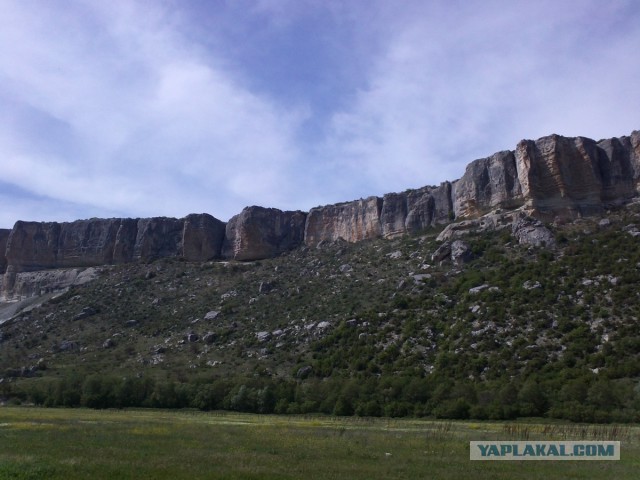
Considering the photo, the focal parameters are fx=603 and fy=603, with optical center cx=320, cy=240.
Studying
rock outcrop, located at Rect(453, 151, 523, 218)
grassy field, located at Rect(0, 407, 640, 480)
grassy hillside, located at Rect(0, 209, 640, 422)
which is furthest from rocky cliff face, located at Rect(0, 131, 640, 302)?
grassy field, located at Rect(0, 407, 640, 480)

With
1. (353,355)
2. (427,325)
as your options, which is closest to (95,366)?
(353,355)

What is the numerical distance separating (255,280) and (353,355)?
30.3 meters

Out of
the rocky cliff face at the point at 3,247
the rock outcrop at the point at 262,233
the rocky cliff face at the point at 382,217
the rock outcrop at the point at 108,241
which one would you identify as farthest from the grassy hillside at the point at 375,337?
the rocky cliff face at the point at 3,247

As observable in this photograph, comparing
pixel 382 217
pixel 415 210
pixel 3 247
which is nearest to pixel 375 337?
pixel 415 210

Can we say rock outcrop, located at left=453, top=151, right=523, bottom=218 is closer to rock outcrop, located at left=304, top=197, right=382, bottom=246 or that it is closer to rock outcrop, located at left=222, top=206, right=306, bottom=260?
rock outcrop, located at left=304, top=197, right=382, bottom=246

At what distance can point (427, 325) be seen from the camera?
53.1 meters

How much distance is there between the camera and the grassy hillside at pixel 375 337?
4047 cm

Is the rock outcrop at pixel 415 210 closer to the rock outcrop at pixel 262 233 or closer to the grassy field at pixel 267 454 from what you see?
the rock outcrop at pixel 262 233

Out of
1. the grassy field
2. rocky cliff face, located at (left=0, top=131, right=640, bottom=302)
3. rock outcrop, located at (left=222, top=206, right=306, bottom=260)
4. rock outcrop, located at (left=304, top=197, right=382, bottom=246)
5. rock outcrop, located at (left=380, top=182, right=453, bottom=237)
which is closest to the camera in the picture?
the grassy field

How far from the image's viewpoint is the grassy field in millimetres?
15266

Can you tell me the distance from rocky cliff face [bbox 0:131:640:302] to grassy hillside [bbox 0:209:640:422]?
439 cm

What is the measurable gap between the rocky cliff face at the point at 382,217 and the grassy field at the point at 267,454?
44.4 meters

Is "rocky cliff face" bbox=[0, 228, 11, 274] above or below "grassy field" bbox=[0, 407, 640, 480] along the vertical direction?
above

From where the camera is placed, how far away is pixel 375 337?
177ft
